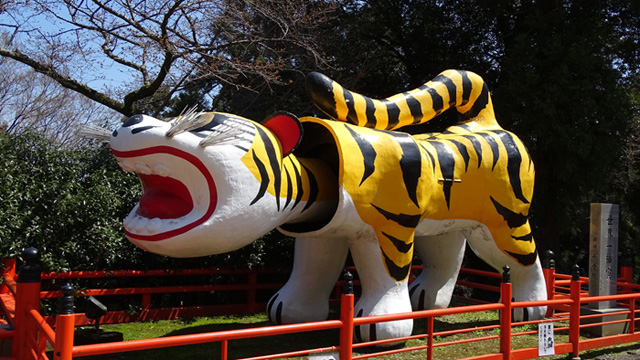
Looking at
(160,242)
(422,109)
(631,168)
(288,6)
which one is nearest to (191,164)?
(160,242)

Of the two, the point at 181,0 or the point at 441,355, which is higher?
the point at 181,0

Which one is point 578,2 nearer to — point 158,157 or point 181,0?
point 181,0

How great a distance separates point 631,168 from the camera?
13.5 metres

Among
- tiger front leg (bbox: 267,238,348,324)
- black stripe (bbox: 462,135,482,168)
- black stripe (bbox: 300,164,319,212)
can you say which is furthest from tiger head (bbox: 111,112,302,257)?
black stripe (bbox: 462,135,482,168)

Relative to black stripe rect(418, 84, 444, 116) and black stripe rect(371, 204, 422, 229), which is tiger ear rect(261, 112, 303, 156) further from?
black stripe rect(418, 84, 444, 116)

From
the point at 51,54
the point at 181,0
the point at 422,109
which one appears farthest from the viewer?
the point at 51,54

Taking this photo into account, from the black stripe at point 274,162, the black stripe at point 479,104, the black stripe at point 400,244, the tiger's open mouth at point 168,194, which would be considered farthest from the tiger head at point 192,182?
the black stripe at point 479,104

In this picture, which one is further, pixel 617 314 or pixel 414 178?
pixel 617 314

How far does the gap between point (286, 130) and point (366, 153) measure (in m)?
0.87

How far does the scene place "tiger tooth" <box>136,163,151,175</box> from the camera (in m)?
4.43

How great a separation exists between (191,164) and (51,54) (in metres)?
6.14

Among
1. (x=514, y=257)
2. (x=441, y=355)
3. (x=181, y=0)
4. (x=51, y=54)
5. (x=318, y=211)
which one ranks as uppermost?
(x=181, y=0)

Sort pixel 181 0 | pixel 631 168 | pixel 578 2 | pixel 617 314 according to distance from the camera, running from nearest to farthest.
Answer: pixel 617 314
pixel 181 0
pixel 578 2
pixel 631 168

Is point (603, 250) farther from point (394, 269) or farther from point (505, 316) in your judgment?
point (394, 269)
